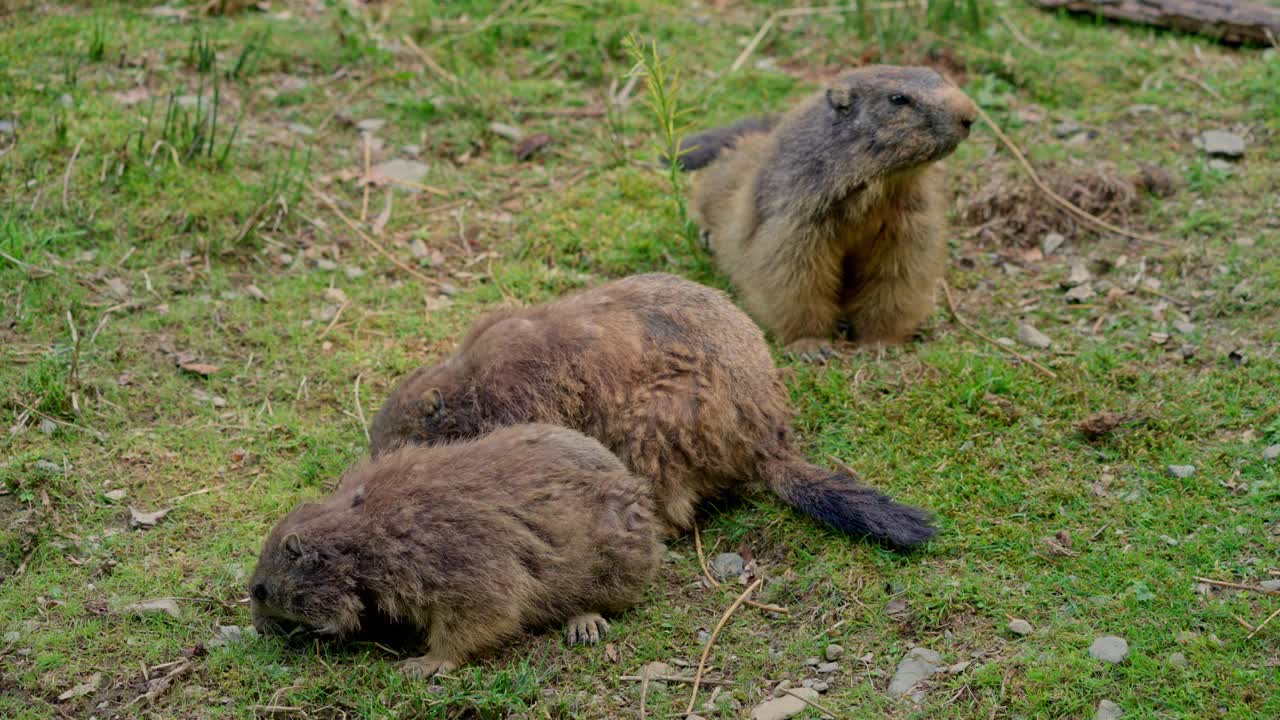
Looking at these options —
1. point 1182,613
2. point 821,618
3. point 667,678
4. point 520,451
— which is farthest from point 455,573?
point 1182,613

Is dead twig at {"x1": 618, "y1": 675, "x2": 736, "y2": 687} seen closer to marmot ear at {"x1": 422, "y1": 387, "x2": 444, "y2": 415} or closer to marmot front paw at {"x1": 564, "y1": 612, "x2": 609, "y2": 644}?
marmot front paw at {"x1": 564, "y1": 612, "x2": 609, "y2": 644}

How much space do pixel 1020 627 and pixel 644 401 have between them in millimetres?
1838

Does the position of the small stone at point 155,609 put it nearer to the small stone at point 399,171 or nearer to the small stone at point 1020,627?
the small stone at point 1020,627

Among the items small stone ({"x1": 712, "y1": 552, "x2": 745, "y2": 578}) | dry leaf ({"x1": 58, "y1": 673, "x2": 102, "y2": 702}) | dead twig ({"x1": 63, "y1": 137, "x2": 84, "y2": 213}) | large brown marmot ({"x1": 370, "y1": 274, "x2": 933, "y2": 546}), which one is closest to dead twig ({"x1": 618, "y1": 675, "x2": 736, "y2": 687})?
small stone ({"x1": 712, "y1": 552, "x2": 745, "y2": 578})

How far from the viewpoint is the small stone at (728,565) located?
5328mm

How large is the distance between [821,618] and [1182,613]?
1367 mm

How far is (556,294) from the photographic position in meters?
7.23

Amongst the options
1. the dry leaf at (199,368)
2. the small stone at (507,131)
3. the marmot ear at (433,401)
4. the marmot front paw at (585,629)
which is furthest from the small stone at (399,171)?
the marmot front paw at (585,629)

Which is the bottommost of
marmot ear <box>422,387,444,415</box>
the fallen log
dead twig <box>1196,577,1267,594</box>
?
dead twig <box>1196,577,1267,594</box>

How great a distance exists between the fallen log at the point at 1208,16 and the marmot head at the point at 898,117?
4173mm

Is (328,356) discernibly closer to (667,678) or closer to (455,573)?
(455,573)

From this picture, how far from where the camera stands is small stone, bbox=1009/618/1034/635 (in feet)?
15.3

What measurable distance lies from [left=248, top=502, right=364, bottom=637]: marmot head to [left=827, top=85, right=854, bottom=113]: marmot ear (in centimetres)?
348

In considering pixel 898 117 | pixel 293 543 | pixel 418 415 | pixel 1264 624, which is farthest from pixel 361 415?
pixel 1264 624
